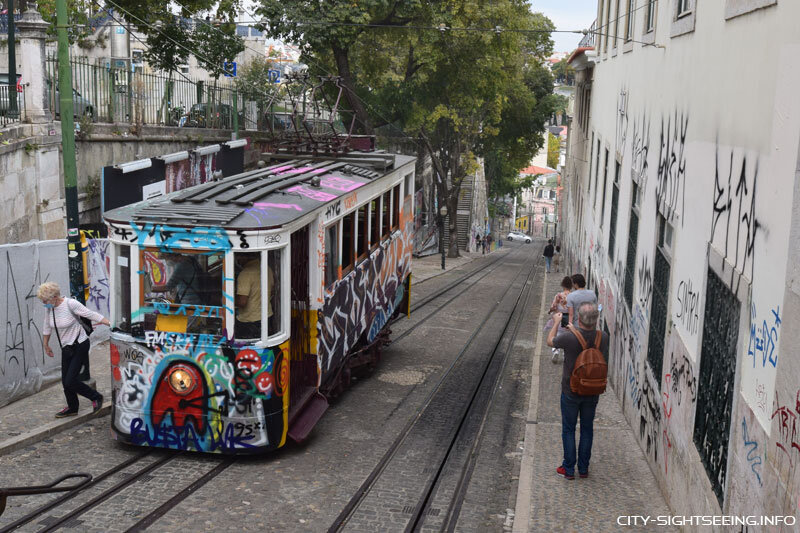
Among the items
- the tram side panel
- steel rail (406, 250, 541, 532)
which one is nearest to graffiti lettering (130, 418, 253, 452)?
the tram side panel

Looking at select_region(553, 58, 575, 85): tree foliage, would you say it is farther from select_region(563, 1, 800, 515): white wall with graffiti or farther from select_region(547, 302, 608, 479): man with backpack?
select_region(547, 302, 608, 479): man with backpack

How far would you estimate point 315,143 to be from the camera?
12477 mm

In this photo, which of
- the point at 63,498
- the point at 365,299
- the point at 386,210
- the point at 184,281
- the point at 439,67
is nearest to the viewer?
the point at 63,498

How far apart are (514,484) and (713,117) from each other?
3.94 metres

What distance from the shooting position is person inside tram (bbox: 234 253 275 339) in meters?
7.73

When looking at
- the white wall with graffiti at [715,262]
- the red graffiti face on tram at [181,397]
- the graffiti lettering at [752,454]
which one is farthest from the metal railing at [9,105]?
the graffiti lettering at [752,454]

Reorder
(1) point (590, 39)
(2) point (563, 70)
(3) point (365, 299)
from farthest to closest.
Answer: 1. (2) point (563, 70)
2. (1) point (590, 39)
3. (3) point (365, 299)

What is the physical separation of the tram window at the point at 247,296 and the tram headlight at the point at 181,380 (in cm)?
61

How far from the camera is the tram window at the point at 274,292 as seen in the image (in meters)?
7.84

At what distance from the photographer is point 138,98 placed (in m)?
17.5

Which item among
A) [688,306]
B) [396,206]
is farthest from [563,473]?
[396,206]

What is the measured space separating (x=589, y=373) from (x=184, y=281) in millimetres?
3810

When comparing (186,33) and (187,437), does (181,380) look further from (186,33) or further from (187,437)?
(186,33)

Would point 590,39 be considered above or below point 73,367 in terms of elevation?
above
